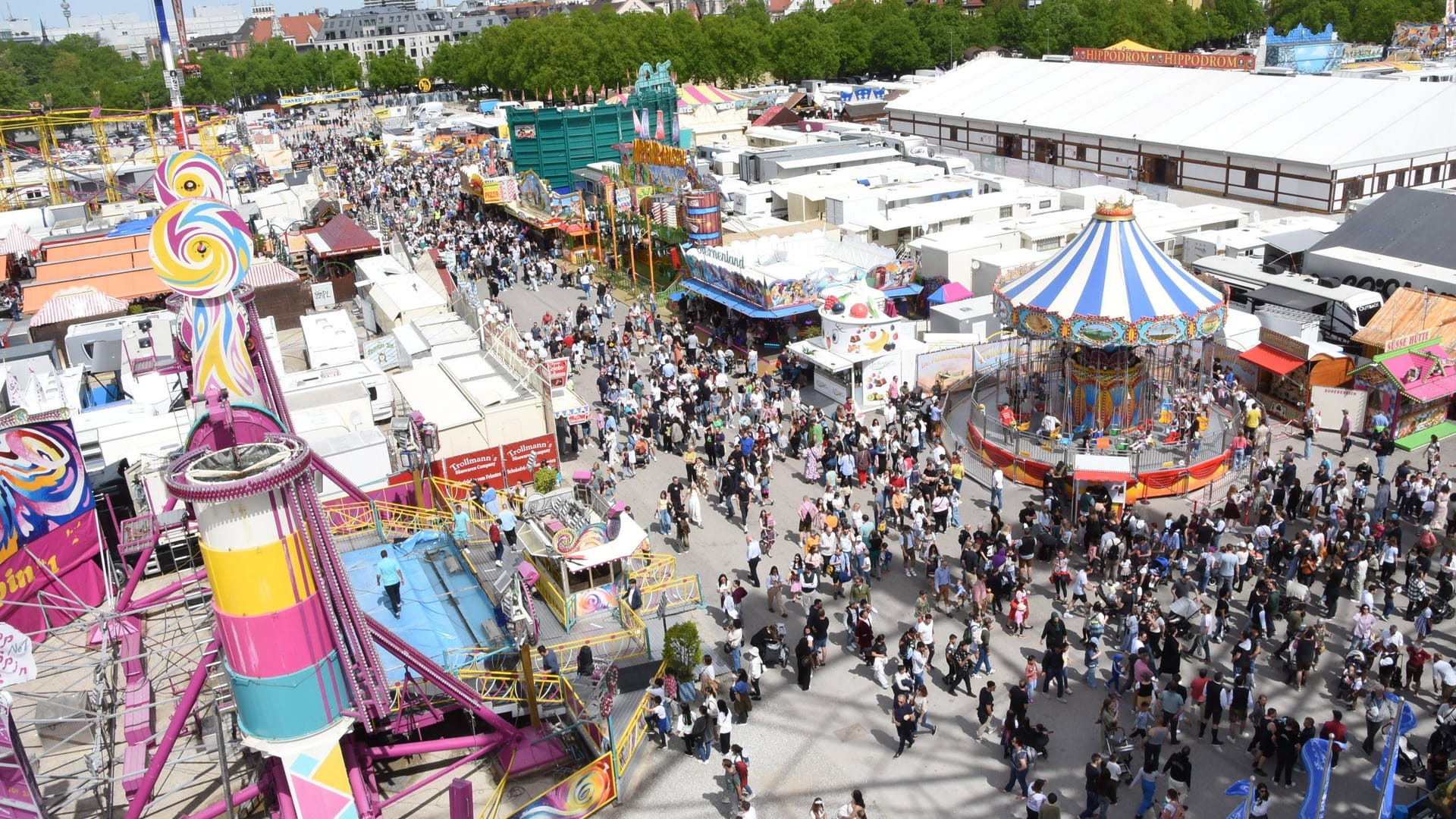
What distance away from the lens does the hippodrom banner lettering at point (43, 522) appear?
13.9 m

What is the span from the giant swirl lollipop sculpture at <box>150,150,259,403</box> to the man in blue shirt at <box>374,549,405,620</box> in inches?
112

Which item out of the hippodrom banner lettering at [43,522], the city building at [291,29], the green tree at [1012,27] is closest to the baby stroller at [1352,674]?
the hippodrom banner lettering at [43,522]

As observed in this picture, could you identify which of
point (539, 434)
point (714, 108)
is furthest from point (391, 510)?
point (714, 108)

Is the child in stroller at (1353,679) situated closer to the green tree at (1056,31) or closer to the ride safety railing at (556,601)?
the ride safety railing at (556,601)

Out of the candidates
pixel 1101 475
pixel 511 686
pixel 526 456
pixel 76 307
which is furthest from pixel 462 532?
pixel 76 307

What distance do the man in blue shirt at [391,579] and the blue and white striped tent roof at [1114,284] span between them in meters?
12.0

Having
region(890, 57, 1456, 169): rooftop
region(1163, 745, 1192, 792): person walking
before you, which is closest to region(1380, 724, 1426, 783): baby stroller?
region(1163, 745, 1192, 792): person walking

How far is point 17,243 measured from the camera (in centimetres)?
3728

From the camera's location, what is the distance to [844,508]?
18047 mm

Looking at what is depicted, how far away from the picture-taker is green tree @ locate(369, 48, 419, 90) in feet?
369

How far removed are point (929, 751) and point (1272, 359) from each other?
13527 mm

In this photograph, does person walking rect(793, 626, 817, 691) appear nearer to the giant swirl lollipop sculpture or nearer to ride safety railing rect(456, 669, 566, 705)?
ride safety railing rect(456, 669, 566, 705)

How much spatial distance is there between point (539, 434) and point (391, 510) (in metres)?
3.62

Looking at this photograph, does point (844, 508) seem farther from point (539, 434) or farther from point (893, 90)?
point (893, 90)
